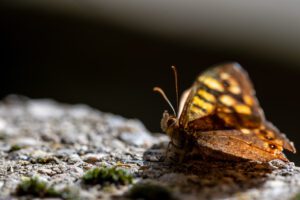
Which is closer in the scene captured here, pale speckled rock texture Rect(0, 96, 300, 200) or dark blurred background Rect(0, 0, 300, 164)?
pale speckled rock texture Rect(0, 96, 300, 200)

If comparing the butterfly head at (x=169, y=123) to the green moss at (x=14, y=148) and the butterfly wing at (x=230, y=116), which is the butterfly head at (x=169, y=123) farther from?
the green moss at (x=14, y=148)

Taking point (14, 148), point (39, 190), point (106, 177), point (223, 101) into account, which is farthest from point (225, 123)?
point (14, 148)

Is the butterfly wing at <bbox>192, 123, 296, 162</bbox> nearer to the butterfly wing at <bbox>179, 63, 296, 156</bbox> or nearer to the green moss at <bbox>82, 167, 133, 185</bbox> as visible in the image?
the butterfly wing at <bbox>179, 63, 296, 156</bbox>

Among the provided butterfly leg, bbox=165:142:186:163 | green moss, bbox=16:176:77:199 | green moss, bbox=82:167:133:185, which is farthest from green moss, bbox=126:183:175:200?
butterfly leg, bbox=165:142:186:163

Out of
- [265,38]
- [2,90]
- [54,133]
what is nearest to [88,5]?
[2,90]

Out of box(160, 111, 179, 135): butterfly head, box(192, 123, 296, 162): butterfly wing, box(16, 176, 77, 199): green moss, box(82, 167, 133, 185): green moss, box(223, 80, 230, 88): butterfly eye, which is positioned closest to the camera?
box(16, 176, 77, 199): green moss

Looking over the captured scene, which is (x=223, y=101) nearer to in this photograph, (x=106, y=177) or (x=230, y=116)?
(x=230, y=116)
